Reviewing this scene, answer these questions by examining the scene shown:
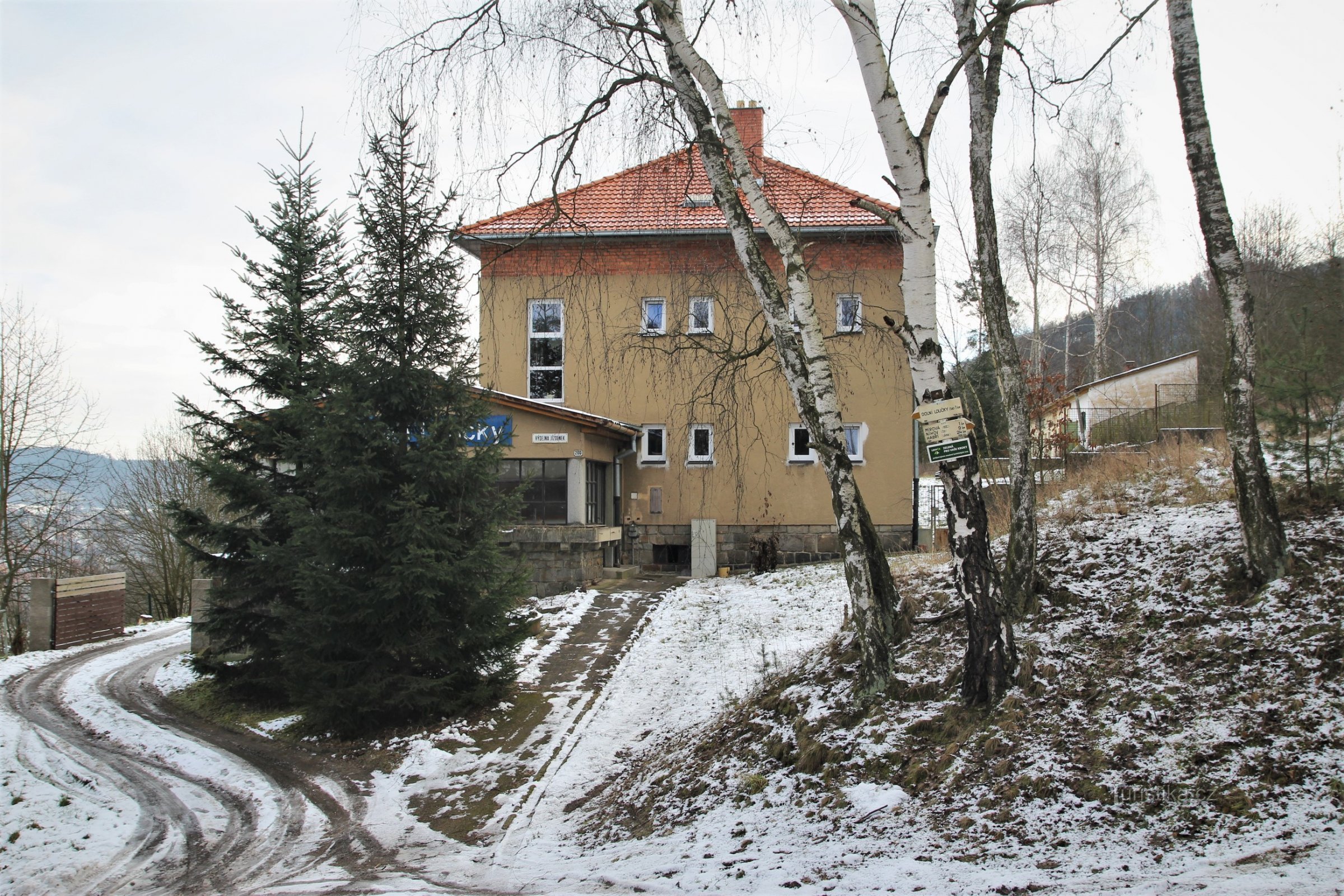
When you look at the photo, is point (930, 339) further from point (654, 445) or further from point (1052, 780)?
point (654, 445)

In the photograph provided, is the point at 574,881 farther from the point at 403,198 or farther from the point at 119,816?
the point at 403,198

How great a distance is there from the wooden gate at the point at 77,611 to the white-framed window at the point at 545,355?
30.9 ft

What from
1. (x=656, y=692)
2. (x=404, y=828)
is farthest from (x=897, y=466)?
(x=404, y=828)

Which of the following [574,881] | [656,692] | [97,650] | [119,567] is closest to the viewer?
[574,881]

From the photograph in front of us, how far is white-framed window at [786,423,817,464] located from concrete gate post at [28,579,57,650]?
14.7 meters

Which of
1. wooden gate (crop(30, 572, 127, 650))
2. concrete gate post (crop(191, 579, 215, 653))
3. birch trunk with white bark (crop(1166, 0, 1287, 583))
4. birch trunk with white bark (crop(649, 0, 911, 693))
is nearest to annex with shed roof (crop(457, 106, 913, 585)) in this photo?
concrete gate post (crop(191, 579, 215, 653))

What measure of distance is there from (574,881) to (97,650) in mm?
14544

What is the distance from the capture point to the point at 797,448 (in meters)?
18.2

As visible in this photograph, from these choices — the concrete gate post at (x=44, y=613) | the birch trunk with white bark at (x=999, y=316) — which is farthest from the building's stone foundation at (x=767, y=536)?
the birch trunk with white bark at (x=999, y=316)

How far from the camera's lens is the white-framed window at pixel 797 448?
17.9 m

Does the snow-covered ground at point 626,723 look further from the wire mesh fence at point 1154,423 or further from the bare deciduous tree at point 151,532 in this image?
the bare deciduous tree at point 151,532

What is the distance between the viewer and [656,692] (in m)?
8.66

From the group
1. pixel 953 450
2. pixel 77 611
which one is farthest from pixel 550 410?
pixel 953 450

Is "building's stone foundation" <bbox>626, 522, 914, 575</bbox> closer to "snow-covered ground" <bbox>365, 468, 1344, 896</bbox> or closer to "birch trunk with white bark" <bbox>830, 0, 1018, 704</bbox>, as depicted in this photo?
"snow-covered ground" <bbox>365, 468, 1344, 896</bbox>
